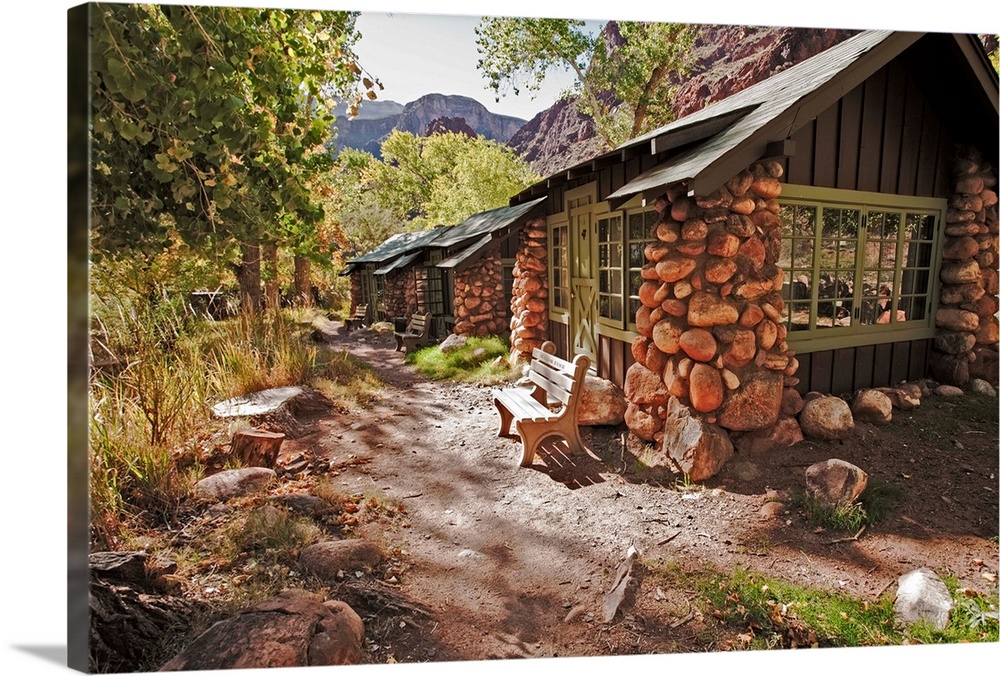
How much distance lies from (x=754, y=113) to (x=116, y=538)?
4688 mm

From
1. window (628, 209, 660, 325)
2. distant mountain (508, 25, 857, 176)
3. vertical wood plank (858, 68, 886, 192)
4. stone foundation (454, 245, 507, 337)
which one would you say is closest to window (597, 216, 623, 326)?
window (628, 209, 660, 325)

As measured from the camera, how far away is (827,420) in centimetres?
342

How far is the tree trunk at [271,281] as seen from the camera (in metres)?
5.11

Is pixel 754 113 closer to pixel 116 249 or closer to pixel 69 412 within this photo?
pixel 116 249

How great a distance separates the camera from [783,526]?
110 inches

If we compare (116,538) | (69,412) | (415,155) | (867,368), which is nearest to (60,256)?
(69,412)

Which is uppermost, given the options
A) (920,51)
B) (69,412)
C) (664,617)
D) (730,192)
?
(920,51)

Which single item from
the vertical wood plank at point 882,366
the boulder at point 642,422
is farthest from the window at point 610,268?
the vertical wood plank at point 882,366

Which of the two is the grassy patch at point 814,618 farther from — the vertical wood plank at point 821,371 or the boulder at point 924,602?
the vertical wood plank at point 821,371

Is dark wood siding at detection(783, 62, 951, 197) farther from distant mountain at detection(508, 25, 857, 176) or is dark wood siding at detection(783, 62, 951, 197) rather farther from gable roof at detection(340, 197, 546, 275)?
gable roof at detection(340, 197, 546, 275)

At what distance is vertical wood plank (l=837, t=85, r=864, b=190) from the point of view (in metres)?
3.67

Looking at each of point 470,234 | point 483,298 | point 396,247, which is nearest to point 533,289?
point 483,298

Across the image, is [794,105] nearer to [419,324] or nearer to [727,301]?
[727,301]

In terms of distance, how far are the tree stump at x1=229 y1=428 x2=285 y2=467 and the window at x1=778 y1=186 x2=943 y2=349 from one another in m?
4.14
